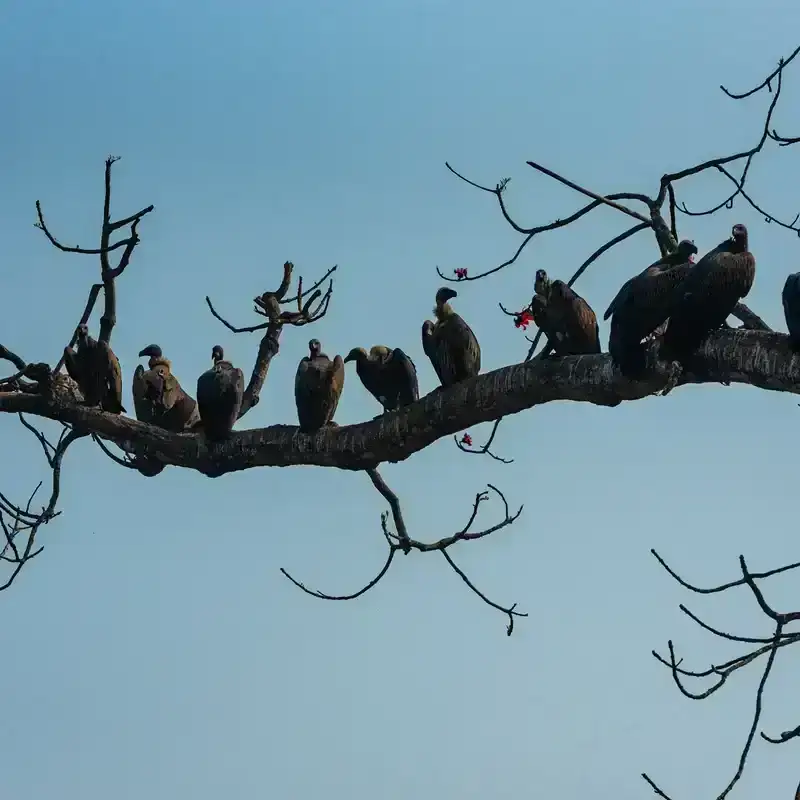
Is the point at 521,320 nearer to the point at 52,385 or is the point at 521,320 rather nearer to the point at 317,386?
the point at 317,386

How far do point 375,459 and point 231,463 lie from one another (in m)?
0.87

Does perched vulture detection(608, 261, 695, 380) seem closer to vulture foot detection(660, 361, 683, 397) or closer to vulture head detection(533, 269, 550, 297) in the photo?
vulture foot detection(660, 361, 683, 397)

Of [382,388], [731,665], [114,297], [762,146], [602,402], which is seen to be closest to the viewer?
[731,665]

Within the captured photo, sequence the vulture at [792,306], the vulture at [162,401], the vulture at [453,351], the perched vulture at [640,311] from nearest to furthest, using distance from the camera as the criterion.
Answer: the vulture at [792,306] → the perched vulture at [640,311] → the vulture at [453,351] → the vulture at [162,401]

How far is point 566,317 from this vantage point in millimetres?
7465

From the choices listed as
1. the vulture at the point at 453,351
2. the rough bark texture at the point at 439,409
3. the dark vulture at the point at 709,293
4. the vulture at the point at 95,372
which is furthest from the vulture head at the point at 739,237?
the vulture at the point at 95,372

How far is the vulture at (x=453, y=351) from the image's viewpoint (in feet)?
25.2

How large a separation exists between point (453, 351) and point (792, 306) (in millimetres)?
2837

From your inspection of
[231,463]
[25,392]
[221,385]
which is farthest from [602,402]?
[25,392]

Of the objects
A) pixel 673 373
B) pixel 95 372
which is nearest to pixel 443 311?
pixel 95 372

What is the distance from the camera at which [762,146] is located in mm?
6066

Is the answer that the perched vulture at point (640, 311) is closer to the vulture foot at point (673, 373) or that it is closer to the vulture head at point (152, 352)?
the vulture foot at point (673, 373)

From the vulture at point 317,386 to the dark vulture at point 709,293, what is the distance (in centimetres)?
244

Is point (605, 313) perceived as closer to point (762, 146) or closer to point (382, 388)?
point (762, 146)
